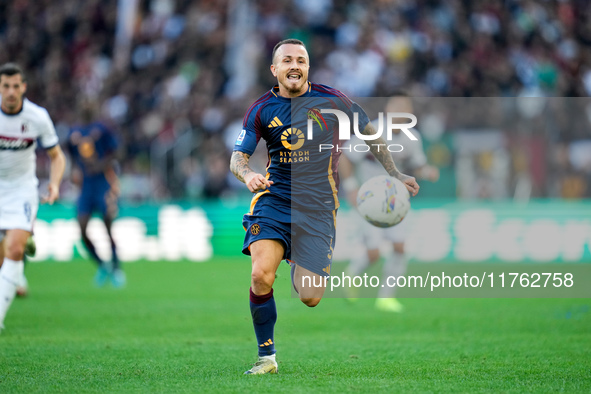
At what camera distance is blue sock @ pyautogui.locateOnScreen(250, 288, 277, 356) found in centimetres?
648

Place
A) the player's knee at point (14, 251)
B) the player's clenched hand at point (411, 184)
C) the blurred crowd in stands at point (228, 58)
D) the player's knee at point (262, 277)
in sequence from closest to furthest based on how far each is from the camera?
1. the player's knee at point (262, 277)
2. the player's clenched hand at point (411, 184)
3. the player's knee at point (14, 251)
4. the blurred crowd in stands at point (228, 58)

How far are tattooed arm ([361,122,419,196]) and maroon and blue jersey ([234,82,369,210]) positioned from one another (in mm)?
98

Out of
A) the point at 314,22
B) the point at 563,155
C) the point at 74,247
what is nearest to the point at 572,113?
the point at 563,155

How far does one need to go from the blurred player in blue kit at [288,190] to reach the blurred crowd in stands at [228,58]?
12573mm

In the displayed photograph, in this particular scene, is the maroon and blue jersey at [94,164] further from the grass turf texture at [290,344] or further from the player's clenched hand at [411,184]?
the player's clenched hand at [411,184]

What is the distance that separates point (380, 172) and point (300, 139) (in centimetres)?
511

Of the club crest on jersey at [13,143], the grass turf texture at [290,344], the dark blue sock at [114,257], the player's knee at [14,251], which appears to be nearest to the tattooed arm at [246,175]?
the grass turf texture at [290,344]

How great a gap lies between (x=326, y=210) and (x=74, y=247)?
12.9 m

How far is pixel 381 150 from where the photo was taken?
22.8 feet

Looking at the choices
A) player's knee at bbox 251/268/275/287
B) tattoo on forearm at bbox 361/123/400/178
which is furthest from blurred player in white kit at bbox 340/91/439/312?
player's knee at bbox 251/268/275/287

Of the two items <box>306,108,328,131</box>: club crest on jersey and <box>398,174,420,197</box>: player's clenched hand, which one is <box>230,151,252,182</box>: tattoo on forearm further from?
<box>398,174,420,197</box>: player's clenched hand

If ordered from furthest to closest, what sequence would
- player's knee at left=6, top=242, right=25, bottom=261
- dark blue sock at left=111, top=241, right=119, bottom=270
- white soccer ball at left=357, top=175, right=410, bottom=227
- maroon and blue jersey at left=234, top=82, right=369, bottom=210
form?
dark blue sock at left=111, top=241, right=119, bottom=270 → player's knee at left=6, top=242, right=25, bottom=261 → white soccer ball at left=357, top=175, right=410, bottom=227 → maroon and blue jersey at left=234, top=82, right=369, bottom=210

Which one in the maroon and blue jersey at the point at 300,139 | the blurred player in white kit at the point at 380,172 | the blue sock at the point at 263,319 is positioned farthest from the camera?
the blurred player in white kit at the point at 380,172

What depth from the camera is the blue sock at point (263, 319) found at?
255 inches
